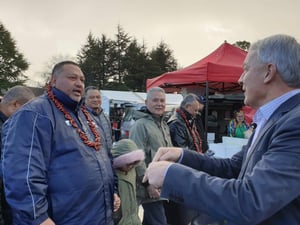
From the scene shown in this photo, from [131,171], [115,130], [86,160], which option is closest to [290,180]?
[86,160]

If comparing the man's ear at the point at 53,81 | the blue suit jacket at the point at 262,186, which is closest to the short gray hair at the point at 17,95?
the man's ear at the point at 53,81

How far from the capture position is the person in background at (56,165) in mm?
1739

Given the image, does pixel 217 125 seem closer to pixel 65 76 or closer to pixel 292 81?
pixel 65 76

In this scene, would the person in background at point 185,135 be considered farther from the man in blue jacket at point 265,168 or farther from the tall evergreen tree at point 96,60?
the tall evergreen tree at point 96,60

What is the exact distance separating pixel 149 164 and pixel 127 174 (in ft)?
5.08

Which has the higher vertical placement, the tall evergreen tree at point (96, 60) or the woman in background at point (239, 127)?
the tall evergreen tree at point (96, 60)

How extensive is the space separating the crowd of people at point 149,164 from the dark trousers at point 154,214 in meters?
0.01

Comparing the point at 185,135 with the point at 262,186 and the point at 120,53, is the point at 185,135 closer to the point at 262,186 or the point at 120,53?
the point at 262,186

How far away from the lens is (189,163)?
4.61 ft

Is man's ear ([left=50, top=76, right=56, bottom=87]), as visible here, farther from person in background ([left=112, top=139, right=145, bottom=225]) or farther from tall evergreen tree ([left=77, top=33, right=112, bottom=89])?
tall evergreen tree ([left=77, top=33, right=112, bottom=89])

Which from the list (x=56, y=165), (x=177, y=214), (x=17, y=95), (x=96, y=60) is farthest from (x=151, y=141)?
(x=96, y=60)

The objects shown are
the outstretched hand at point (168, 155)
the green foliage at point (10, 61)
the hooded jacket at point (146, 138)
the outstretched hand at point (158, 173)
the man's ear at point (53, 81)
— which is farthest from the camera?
the green foliage at point (10, 61)

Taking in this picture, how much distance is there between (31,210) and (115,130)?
1210 centimetres

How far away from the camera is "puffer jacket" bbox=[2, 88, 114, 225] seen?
1734mm
